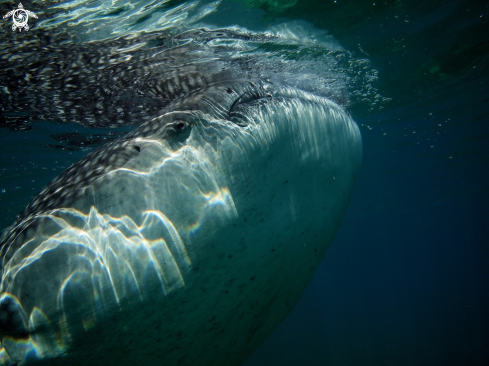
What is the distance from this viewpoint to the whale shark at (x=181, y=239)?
160 centimetres

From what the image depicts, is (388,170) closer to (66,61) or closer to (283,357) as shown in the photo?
(66,61)

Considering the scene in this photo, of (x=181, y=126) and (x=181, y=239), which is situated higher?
(x=181, y=126)

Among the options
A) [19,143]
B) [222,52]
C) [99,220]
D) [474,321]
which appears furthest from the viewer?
[474,321]

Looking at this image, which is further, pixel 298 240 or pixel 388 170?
pixel 388 170

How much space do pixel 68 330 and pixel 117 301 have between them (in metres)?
0.29

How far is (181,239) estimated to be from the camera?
5.87ft

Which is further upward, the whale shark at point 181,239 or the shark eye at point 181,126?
the shark eye at point 181,126

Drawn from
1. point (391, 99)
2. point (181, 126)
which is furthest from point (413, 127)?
point (181, 126)

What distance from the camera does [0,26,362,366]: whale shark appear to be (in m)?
1.60

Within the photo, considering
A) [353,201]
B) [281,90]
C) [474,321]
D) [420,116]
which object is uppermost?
[281,90]

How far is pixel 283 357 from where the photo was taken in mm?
42219

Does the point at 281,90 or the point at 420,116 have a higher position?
the point at 281,90

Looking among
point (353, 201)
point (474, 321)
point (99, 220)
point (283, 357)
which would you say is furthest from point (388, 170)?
point (474, 321)

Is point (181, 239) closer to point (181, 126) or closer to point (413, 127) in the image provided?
point (181, 126)
